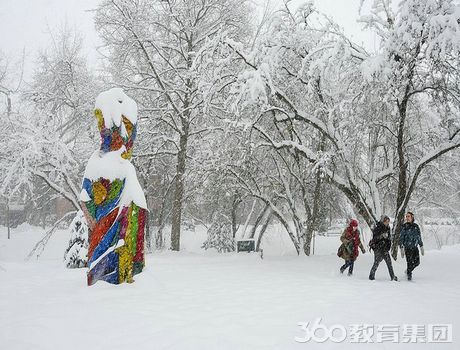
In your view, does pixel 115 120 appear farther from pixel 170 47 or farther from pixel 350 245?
pixel 170 47

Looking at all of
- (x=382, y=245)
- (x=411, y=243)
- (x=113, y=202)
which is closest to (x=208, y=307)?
(x=113, y=202)

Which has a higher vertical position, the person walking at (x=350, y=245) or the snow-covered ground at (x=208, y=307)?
the person walking at (x=350, y=245)

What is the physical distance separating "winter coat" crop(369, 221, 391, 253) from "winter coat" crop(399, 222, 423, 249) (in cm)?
42

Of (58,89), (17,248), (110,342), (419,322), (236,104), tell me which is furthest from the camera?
(17,248)

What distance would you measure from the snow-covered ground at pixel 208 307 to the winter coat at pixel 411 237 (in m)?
0.82

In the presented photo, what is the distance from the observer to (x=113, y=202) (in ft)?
21.8

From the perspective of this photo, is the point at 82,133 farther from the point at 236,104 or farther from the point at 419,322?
the point at 419,322

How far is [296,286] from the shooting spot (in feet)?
23.7

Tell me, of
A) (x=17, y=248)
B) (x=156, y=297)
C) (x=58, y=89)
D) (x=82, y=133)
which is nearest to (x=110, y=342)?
(x=156, y=297)

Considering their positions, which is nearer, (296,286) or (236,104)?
(296,286)

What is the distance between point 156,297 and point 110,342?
198 cm

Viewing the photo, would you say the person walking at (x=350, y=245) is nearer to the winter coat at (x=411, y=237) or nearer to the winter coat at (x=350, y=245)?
the winter coat at (x=350, y=245)

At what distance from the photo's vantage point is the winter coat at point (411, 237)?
8.12 meters

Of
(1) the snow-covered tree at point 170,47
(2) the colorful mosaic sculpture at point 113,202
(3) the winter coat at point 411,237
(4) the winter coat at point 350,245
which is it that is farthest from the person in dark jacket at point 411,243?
(1) the snow-covered tree at point 170,47
